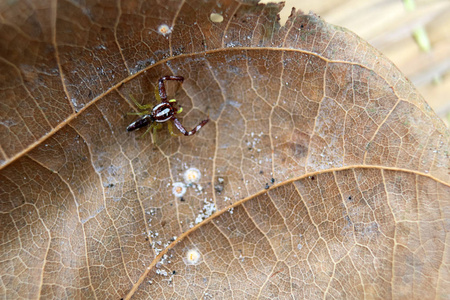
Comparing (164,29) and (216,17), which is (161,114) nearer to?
(164,29)

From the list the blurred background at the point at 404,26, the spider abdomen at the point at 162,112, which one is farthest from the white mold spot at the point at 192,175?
the blurred background at the point at 404,26

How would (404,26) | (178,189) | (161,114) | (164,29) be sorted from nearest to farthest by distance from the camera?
1. (164,29)
2. (161,114)
3. (178,189)
4. (404,26)

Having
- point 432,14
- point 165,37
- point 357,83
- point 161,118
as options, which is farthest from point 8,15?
point 432,14

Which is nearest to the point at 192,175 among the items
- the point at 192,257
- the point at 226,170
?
the point at 226,170

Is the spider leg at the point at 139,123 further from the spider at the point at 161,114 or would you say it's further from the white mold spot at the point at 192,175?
the white mold spot at the point at 192,175

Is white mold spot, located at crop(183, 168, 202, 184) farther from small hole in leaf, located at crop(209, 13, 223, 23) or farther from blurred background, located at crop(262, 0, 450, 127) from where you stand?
blurred background, located at crop(262, 0, 450, 127)

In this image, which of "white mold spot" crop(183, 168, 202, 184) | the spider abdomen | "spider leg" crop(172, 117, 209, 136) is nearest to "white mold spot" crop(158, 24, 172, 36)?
the spider abdomen
